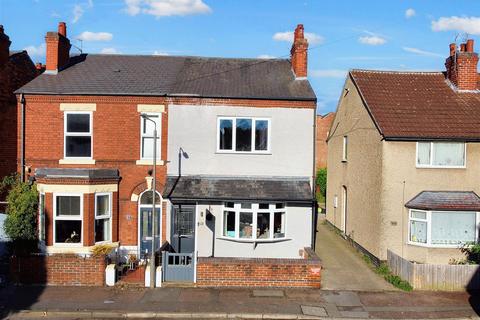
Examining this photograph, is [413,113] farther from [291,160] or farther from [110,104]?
[110,104]

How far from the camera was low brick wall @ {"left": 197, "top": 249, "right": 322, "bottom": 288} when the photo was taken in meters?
14.4

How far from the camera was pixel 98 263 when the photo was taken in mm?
14570

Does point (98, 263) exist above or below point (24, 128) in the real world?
below

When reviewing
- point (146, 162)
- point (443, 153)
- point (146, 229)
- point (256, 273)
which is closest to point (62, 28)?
point (146, 162)

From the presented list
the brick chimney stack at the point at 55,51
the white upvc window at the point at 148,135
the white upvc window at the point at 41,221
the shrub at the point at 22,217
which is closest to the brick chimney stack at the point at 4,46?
the brick chimney stack at the point at 55,51

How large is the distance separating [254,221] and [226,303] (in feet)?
13.7

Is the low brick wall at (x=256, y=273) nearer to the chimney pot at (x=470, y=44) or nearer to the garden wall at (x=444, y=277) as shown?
the garden wall at (x=444, y=277)

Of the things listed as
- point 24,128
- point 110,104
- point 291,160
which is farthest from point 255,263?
point 24,128

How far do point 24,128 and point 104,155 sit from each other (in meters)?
3.08

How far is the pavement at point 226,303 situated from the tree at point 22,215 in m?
1.82

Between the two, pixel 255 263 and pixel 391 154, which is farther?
pixel 391 154

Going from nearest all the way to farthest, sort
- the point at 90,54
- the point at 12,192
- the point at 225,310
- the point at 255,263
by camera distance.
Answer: the point at 225,310 → the point at 255,263 → the point at 12,192 → the point at 90,54

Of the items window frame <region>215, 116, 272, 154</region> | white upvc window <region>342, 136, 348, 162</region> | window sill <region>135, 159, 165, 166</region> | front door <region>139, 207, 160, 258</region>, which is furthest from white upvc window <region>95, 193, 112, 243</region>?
white upvc window <region>342, 136, 348, 162</region>

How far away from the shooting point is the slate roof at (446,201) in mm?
16344
